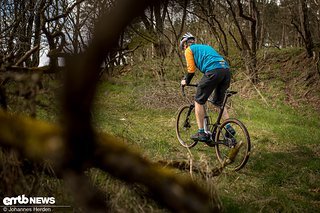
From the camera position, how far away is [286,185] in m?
4.66

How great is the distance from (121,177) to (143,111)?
9371 millimetres

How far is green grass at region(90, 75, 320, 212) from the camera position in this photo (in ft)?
12.0

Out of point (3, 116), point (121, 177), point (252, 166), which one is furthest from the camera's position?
point (252, 166)

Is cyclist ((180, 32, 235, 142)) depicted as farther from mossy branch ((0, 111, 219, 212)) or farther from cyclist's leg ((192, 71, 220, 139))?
mossy branch ((0, 111, 219, 212))

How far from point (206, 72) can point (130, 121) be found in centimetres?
376

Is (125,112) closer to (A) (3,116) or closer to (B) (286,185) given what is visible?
(B) (286,185)

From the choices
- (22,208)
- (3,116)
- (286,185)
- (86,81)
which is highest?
(86,81)

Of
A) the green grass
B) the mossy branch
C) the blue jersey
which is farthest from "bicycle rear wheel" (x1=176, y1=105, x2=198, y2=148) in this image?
the mossy branch

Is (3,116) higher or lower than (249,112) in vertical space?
higher

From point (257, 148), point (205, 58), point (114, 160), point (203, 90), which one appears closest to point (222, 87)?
point (203, 90)

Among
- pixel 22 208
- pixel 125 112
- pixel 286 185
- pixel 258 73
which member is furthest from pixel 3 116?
pixel 258 73

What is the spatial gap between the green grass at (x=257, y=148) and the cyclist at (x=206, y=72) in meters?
0.74

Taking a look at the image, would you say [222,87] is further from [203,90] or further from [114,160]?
[114,160]

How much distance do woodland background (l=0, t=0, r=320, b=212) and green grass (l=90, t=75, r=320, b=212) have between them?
0.02 meters
